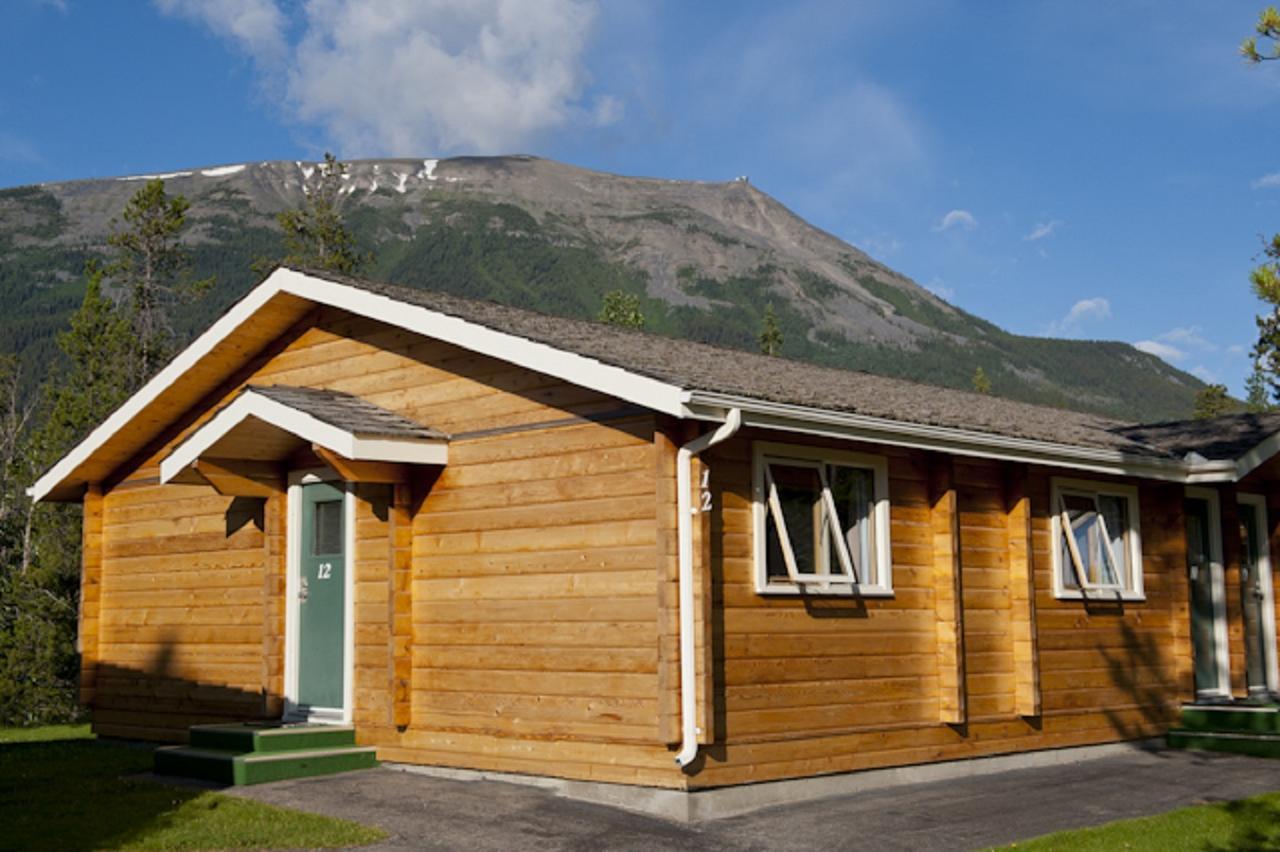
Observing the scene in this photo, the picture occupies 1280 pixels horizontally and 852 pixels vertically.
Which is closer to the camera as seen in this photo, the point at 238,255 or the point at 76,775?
the point at 76,775

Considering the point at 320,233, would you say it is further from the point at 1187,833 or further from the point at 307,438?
the point at 1187,833

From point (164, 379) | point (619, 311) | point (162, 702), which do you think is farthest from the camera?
point (619, 311)

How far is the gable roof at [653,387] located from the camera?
386 inches

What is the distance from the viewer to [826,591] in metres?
10.7

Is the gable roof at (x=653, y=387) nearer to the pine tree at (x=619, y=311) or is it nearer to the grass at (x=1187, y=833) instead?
the grass at (x=1187, y=833)

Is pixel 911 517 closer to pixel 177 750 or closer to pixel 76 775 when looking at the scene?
pixel 177 750

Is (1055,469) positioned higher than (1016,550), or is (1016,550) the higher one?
(1055,469)

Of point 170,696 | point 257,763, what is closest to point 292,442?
point 257,763

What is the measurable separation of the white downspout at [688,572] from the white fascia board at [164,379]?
528cm

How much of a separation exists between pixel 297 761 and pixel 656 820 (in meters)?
3.44

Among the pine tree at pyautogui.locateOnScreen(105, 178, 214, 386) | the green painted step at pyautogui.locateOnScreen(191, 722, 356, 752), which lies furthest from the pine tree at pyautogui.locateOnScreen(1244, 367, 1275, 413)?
the green painted step at pyautogui.locateOnScreen(191, 722, 356, 752)

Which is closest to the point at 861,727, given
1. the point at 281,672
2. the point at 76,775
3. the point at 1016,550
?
the point at 1016,550

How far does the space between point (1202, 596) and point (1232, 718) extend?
1862mm

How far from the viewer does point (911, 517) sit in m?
11.7
